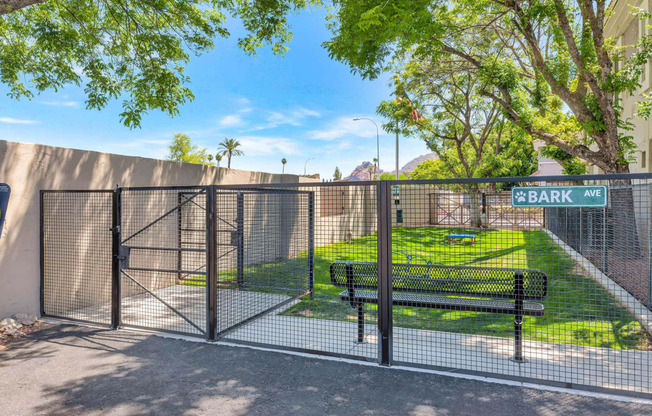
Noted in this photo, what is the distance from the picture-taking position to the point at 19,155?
5855mm

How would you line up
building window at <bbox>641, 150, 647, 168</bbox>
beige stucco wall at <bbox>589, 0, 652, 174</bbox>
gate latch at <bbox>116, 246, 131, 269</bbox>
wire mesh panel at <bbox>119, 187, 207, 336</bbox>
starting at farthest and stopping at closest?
building window at <bbox>641, 150, 647, 168</bbox> < beige stucco wall at <bbox>589, 0, 652, 174</bbox> < wire mesh panel at <bbox>119, 187, 207, 336</bbox> < gate latch at <bbox>116, 246, 131, 269</bbox>

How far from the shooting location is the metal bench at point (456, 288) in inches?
164

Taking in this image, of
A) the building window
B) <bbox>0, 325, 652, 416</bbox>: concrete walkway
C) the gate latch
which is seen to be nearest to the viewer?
<bbox>0, 325, 652, 416</bbox>: concrete walkway

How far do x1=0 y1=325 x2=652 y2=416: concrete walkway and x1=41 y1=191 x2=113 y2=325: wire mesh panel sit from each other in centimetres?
165

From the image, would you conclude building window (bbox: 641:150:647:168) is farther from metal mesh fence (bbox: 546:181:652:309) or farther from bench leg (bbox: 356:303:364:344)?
bench leg (bbox: 356:303:364:344)

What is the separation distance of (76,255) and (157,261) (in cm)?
175

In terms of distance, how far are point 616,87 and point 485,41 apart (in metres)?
7.57

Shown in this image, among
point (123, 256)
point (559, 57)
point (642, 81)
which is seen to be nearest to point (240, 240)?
point (123, 256)

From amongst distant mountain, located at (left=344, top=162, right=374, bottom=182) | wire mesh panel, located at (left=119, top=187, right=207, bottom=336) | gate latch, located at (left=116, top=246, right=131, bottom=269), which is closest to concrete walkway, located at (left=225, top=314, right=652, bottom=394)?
wire mesh panel, located at (left=119, top=187, right=207, bottom=336)

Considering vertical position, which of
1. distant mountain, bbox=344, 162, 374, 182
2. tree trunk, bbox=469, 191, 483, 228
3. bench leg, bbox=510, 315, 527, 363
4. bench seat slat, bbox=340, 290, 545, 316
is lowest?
bench leg, bbox=510, 315, 527, 363

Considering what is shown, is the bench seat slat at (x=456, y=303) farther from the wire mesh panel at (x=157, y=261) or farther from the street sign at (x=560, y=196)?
the wire mesh panel at (x=157, y=261)

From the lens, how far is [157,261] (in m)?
8.18

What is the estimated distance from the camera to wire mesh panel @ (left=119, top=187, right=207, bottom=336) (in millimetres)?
6203

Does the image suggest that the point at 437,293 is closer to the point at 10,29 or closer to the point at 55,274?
the point at 55,274
